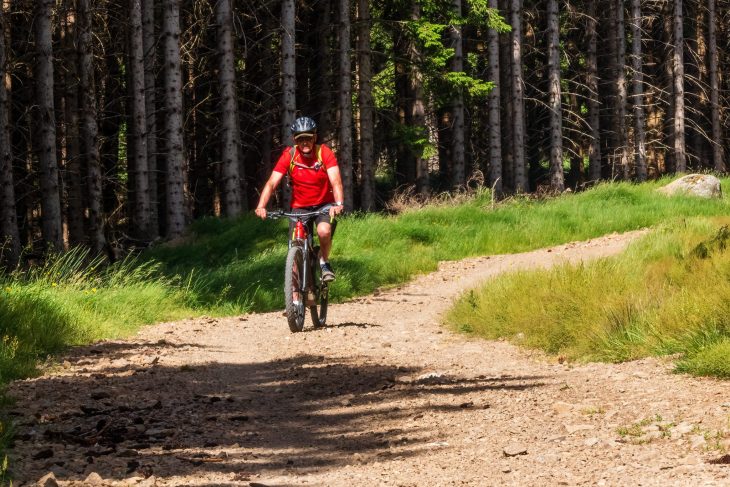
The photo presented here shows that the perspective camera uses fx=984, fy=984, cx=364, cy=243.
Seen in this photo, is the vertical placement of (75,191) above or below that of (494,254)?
above

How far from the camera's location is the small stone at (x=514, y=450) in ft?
17.6

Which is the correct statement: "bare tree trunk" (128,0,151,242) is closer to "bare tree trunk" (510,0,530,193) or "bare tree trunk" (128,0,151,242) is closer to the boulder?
the boulder

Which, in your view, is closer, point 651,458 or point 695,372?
point 651,458

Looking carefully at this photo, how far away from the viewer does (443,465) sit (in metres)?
5.27

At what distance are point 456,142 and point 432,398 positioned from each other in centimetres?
2385

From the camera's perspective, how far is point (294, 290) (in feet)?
36.0

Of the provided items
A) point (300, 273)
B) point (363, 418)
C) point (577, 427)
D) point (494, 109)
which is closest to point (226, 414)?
point (363, 418)

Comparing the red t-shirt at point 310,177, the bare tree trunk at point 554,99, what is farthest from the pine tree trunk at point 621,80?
the red t-shirt at point 310,177

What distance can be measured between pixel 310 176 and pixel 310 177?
1cm

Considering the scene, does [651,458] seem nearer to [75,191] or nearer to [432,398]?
[432,398]

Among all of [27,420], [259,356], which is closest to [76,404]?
[27,420]

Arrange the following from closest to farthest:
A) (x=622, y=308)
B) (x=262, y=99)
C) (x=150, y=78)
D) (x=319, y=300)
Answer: (x=622, y=308) < (x=319, y=300) < (x=150, y=78) < (x=262, y=99)

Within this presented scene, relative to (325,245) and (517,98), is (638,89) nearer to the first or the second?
(517,98)

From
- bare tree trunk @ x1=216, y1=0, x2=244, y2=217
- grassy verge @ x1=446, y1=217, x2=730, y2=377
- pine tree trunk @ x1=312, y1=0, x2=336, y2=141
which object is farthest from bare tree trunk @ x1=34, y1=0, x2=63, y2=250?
pine tree trunk @ x1=312, y1=0, x2=336, y2=141
